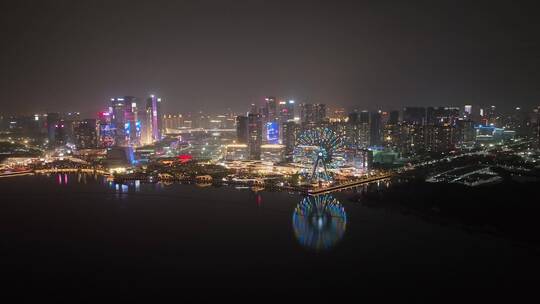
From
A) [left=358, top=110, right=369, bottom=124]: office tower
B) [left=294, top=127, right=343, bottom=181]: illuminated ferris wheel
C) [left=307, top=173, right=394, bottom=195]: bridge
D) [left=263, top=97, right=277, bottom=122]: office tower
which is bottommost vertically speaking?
[left=307, top=173, right=394, bottom=195]: bridge

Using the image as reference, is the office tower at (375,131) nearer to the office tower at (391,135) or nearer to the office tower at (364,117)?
the office tower at (391,135)

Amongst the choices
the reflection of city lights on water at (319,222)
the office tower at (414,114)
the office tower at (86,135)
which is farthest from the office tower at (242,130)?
the office tower at (414,114)

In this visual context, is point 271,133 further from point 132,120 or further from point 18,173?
point 18,173

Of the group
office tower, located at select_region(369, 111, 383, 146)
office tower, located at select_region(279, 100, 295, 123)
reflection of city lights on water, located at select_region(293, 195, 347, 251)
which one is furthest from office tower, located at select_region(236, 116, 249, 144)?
reflection of city lights on water, located at select_region(293, 195, 347, 251)

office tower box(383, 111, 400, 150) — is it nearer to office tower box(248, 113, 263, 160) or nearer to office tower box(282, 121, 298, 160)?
office tower box(282, 121, 298, 160)

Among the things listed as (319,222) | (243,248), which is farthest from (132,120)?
(243,248)
